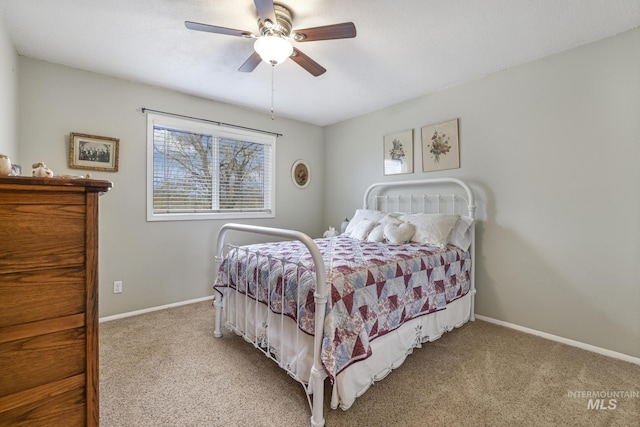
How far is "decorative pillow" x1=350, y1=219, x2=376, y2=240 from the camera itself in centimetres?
304

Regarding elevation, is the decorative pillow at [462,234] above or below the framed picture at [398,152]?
below

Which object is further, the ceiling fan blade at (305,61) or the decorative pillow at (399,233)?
the decorative pillow at (399,233)

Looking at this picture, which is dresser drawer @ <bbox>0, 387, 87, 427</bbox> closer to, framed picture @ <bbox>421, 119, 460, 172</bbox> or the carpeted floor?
the carpeted floor

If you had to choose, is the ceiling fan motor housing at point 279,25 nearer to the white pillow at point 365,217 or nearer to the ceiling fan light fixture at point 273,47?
the ceiling fan light fixture at point 273,47

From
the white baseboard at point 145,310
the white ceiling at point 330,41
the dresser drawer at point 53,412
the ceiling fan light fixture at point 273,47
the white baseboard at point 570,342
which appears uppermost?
the white ceiling at point 330,41

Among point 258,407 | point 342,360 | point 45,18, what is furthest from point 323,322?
point 45,18

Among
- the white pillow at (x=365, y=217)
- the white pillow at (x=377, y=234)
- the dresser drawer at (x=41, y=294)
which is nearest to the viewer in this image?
the dresser drawer at (x=41, y=294)

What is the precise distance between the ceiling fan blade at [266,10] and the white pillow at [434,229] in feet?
6.96

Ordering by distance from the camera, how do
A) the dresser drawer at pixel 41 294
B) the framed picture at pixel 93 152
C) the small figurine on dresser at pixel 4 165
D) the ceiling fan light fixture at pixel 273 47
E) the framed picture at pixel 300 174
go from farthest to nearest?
1. the framed picture at pixel 300 174
2. the framed picture at pixel 93 152
3. the ceiling fan light fixture at pixel 273 47
4. the small figurine on dresser at pixel 4 165
5. the dresser drawer at pixel 41 294

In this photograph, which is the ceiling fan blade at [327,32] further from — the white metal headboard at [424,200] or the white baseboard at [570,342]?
the white baseboard at [570,342]

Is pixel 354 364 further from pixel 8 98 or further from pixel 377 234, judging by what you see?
pixel 8 98

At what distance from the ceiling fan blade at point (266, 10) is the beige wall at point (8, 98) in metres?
1.87

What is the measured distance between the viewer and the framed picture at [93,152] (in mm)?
2588

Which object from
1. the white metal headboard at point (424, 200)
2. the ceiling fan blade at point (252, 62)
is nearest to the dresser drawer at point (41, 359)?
the ceiling fan blade at point (252, 62)
